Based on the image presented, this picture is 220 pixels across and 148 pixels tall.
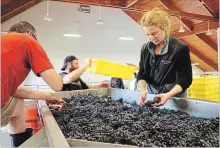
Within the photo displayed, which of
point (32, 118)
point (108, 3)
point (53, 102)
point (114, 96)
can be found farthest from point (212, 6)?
point (53, 102)

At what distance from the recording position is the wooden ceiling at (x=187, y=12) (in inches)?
270

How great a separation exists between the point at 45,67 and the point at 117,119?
457mm

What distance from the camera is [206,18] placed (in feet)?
25.2

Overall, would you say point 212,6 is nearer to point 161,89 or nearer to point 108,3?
point 108,3

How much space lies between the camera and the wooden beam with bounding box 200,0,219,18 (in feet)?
23.2

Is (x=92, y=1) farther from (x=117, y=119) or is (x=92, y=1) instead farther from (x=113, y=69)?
(x=117, y=119)

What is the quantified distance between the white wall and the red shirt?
278 inches

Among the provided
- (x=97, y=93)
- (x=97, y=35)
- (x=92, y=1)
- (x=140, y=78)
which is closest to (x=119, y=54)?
(x=97, y=35)

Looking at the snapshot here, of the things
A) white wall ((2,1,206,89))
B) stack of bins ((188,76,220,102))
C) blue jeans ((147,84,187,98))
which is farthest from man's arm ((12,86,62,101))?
white wall ((2,1,206,89))

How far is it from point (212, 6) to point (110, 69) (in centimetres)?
646

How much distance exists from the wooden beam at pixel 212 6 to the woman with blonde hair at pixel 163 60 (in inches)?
239

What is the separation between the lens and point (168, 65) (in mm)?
1685

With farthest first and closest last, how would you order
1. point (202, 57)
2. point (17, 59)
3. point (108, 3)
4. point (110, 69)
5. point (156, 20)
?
point (202, 57), point (108, 3), point (110, 69), point (156, 20), point (17, 59)

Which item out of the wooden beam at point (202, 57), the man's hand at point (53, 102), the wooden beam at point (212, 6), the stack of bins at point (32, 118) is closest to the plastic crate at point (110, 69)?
the man's hand at point (53, 102)
